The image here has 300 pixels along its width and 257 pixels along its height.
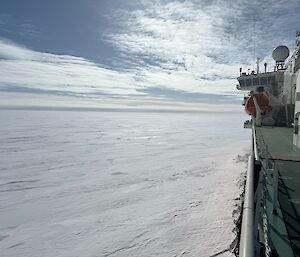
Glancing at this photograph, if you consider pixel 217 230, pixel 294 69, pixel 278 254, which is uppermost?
pixel 294 69

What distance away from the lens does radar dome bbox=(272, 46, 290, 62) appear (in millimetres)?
19562

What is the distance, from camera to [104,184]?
1075 centimetres

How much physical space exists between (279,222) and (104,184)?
8.60 metres

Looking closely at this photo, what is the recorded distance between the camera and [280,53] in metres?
19.6

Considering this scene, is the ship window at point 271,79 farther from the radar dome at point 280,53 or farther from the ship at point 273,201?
the ship at point 273,201

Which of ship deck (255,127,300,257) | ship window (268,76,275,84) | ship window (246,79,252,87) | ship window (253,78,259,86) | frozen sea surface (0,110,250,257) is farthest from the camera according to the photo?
ship window (246,79,252,87)

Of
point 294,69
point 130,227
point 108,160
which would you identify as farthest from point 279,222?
point 108,160

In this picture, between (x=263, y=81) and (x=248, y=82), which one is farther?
(x=248, y=82)

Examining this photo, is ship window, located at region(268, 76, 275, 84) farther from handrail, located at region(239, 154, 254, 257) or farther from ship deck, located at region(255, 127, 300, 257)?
handrail, located at region(239, 154, 254, 257)

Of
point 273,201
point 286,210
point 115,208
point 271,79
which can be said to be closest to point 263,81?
point 271,79

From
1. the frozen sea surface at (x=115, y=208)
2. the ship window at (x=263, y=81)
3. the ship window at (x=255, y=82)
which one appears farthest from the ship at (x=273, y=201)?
the ship window at (x=255, y=82)

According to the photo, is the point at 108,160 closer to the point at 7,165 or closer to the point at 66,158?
the point at 66,158

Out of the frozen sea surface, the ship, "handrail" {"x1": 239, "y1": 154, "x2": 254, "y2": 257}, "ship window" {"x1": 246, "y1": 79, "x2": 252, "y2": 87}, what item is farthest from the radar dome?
"handrail" {"x1": 239, "y1": 154, "x2": 254, "y2": 257}

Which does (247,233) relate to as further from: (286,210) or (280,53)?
(280,53)
